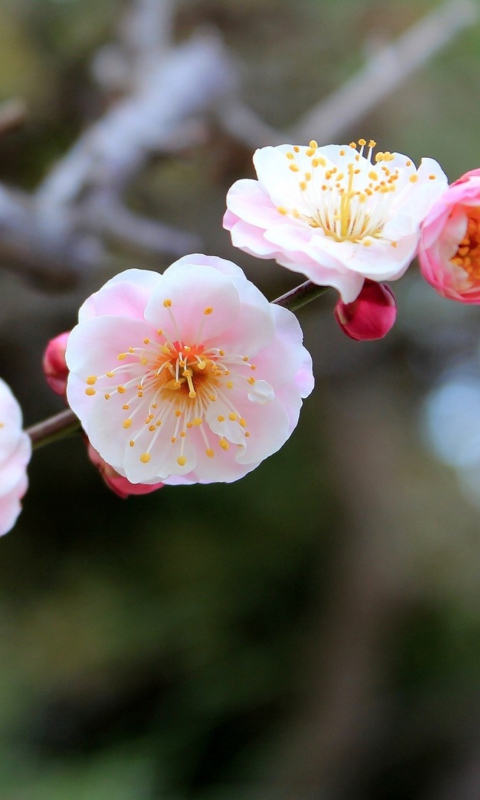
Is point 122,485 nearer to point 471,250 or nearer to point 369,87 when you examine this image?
point 471,250

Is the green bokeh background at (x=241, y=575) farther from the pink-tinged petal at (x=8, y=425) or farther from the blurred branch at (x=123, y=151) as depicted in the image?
the pink-tinged petal at (x=8, y=425)

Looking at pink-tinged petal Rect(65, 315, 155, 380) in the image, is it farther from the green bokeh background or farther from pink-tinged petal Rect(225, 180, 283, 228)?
the green bokeh background

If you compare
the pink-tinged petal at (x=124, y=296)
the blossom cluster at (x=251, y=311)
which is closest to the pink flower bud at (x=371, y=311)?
the blossom cluster at (x=251, y=311)

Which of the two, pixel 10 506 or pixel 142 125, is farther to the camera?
pixel 142 125

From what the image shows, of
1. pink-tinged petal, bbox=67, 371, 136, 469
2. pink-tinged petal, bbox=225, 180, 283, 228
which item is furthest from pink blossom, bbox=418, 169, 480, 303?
pink-tinged petal, bbox=67, 371, 136, 469

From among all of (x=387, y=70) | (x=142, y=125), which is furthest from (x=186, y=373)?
(x=387, y=70)

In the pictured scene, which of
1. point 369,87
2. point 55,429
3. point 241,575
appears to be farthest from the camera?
point 241,575

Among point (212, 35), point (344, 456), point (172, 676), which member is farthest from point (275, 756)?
point (212, 35)
